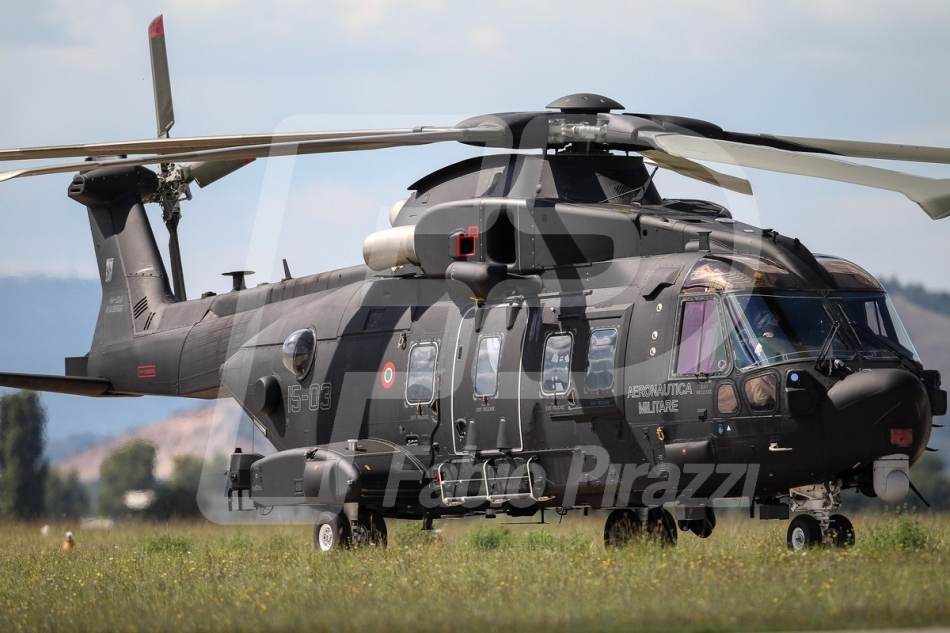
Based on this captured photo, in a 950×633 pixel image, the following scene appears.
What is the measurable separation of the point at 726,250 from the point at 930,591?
4445mm

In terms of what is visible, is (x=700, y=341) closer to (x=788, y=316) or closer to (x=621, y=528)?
(x=788, y=316)

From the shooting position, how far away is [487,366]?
14.5 m

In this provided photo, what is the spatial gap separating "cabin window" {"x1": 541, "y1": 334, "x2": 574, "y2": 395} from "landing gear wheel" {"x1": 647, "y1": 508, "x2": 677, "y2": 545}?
2.35m

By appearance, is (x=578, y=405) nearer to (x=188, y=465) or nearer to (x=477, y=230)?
(x=477, y=230)

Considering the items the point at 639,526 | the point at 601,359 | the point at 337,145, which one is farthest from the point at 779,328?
the point at 337,145

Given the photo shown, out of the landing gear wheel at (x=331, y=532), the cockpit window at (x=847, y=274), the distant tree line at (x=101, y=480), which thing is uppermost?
the cockpit window at (x=847, y=274)

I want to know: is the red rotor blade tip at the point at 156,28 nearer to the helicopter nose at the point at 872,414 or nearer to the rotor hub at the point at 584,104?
the rotor hub at the point at 584,104

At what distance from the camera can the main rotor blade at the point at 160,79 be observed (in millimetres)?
20609

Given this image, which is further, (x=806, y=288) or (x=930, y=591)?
(x=806, y=288)

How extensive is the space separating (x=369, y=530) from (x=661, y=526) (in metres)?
3.52

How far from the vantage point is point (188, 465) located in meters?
25.8

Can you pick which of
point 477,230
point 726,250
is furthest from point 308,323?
point 726,250

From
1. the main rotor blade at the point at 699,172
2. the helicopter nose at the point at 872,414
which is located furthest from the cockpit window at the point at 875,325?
the main rotor blade at the point at 699,172

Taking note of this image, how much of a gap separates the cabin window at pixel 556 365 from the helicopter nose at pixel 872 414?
288cm
